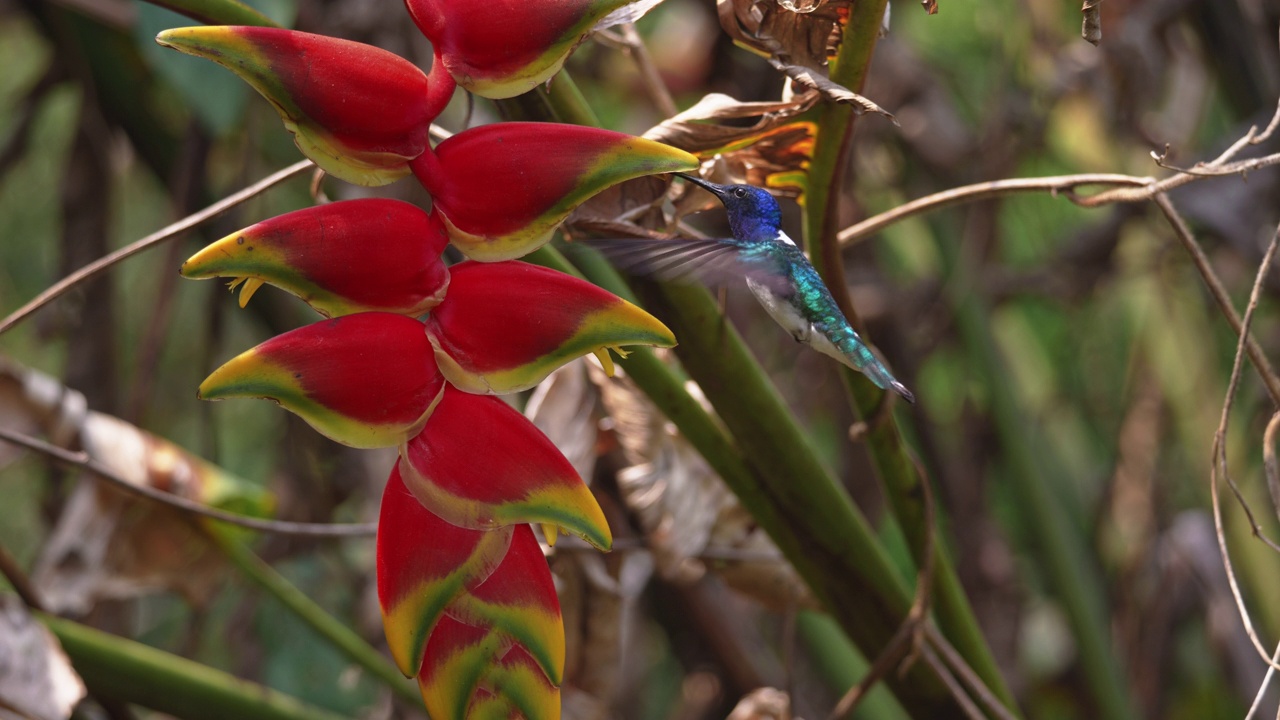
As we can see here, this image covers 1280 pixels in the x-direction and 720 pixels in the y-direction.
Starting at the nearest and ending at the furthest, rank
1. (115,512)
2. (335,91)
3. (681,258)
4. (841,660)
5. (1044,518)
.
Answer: (335,91) → (681,258) → (115,512) → (841,660) → (1044,518)

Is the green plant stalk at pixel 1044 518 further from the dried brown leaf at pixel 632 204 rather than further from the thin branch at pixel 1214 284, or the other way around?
the dried brown leaf at pixel 632 204

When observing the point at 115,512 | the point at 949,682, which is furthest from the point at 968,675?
the point at 115,512

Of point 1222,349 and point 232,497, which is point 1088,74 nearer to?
point 1222,349

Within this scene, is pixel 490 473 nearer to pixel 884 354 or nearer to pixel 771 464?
pixel 771 464

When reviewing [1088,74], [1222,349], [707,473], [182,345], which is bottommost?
[182,345]

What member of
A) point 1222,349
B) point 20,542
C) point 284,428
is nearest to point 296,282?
point 284,428

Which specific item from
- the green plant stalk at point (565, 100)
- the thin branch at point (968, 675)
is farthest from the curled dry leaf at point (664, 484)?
the green plant stalk at point (565, 100)
